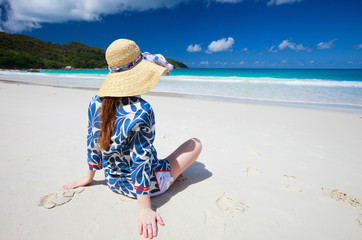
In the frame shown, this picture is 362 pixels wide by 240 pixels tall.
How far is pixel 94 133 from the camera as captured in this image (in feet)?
4.72

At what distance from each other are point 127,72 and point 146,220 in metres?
1.06

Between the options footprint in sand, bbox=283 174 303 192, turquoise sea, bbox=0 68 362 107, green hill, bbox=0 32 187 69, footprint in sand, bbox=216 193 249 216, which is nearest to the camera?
footprint in sand, bbox=216 193 249 216

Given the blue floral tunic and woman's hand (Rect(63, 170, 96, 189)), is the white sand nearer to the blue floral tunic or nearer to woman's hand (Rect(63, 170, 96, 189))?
woman's hand (Rect(63, 170, 96, 189))

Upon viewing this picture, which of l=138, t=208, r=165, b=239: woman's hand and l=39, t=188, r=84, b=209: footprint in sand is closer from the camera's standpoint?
l=138, t=208, r=165, b=239: woman's hand

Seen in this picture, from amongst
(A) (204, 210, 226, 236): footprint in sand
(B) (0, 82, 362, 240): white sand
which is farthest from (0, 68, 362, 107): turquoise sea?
(A) (204, 210, 226, 236): footprint in sand

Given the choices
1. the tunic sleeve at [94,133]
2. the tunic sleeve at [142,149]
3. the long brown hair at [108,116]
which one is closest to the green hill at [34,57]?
the tunic sleeve at [94,133]

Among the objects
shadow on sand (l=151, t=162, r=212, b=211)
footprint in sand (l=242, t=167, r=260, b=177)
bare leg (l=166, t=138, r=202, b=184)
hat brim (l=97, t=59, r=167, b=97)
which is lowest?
footprint in sand (l=242, t=167, r=260, b=177)

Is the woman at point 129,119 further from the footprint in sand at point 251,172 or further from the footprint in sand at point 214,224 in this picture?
the footprint in sand at point 251,172

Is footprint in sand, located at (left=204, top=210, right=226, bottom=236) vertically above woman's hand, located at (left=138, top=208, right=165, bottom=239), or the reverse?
woman's hand, located at (left=138, top=208, right=165, bottom=239)

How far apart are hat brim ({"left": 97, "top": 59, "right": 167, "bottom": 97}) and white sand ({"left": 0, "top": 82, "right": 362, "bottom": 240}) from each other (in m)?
0.99

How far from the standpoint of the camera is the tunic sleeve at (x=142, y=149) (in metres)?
1.26

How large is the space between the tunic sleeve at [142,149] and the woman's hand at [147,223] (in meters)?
0.20

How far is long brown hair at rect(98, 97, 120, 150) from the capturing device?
1.28 metres

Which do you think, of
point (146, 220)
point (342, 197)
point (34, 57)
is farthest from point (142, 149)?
point (34, 57)
